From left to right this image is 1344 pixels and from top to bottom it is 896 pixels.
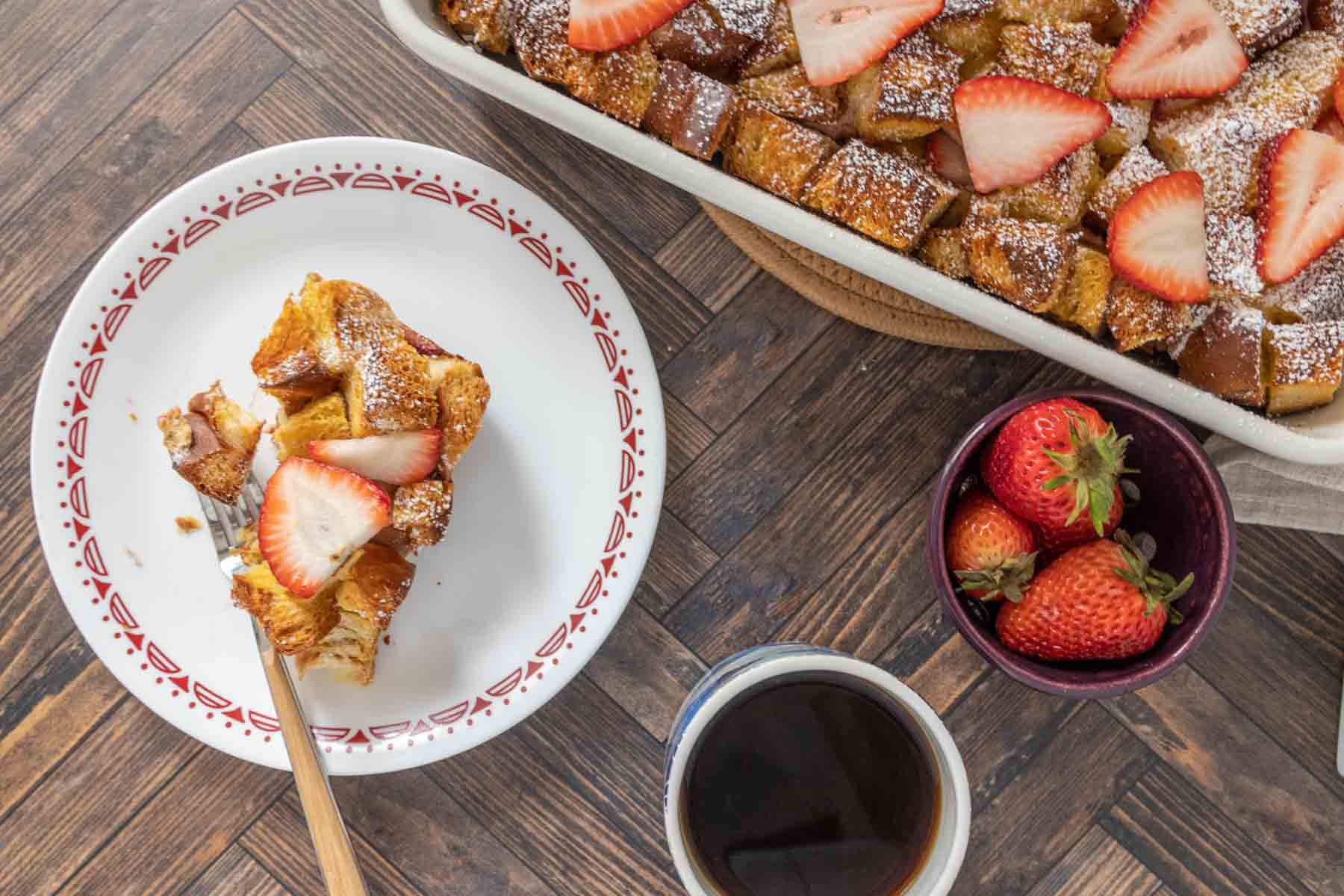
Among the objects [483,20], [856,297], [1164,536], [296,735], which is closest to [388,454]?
[296,735]

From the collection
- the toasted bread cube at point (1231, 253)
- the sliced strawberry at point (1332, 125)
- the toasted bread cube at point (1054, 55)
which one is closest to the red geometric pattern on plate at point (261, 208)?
the toasted bread cube at point (1054, 55)

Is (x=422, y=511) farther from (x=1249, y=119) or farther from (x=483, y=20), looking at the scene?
(x=1249, y=119)

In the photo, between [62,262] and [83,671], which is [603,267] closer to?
[62,262]

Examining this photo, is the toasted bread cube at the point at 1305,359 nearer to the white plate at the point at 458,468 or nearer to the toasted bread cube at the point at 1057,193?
the toasted bread cube at the point at 1057,193

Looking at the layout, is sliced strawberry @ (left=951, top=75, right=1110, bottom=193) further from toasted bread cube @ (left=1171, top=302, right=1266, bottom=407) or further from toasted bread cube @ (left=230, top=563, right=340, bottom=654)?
toasted bread cube @ (left=230, top=563, right=340, bottom=654)

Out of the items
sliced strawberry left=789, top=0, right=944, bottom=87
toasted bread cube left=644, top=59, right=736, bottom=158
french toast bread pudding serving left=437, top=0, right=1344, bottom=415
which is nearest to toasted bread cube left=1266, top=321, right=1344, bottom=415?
french toast bread pudding serving left=437, top=0, right=1344, bottom=415
